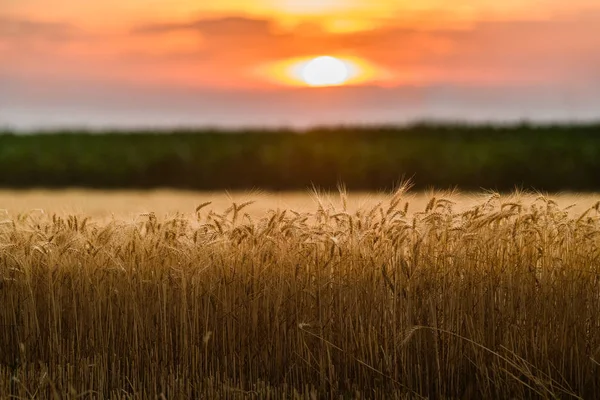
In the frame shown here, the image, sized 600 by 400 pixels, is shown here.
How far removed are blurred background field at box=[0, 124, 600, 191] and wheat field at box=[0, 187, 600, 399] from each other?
1810cm

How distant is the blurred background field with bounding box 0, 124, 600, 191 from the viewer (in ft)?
80.2

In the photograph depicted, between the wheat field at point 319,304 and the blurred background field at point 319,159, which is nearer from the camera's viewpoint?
the wheat field at point 319,304

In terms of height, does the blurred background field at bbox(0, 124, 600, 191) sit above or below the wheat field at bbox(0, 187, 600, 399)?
above

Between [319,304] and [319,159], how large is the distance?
2010 centimetres

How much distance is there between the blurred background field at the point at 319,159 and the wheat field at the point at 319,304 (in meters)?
18.1

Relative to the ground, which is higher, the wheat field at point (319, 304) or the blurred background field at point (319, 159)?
the blurred background field at point (319, 159)

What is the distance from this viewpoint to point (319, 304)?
541 cm

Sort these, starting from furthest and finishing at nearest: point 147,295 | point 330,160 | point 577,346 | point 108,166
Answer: point 108,166 < point 330,160 < point 147,295 < point 577,346

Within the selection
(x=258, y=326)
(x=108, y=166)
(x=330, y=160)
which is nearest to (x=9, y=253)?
(x=258, y=326)

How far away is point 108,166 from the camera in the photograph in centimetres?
2703

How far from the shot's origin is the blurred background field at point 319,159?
24.4 m

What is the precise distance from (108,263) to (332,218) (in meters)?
1.71

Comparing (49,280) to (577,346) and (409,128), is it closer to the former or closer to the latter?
(577,346)

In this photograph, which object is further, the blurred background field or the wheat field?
the blurred background field
